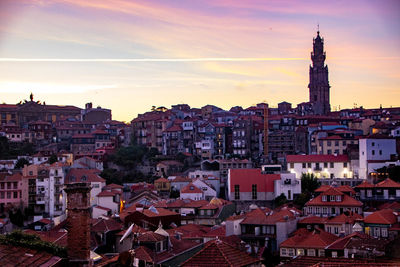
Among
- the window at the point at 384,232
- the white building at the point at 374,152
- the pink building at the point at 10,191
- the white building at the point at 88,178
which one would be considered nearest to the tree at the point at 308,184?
the white building at the point at 374,152

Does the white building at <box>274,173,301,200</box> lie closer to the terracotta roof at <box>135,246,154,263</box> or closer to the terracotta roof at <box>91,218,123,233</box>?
the terracotta roof at <box>91,218,123,233</box>

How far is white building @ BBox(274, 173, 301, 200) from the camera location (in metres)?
39.0

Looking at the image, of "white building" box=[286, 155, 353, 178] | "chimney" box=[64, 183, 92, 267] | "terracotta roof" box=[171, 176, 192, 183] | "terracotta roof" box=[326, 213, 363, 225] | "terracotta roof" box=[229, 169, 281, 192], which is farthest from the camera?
"terracotta roof" box=[171, 176, 192, 183]

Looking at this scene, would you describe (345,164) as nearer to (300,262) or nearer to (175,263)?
(175,263)

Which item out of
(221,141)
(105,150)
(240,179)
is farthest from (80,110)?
(240,179)

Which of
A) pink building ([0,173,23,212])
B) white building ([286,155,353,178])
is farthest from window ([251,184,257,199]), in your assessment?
pink building ([0,173,23,212])

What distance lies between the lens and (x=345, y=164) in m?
42.6

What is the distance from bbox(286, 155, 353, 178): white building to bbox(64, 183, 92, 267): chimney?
32409 millimetres

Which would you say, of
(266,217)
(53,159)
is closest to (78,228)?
(266,217)

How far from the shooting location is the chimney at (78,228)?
38.2 ft

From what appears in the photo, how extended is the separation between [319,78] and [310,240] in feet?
171

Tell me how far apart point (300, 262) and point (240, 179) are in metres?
23.4

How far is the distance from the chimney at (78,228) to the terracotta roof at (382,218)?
18.0 meters

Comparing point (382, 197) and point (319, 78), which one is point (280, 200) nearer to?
point (382, 197)
